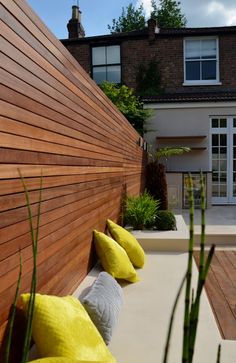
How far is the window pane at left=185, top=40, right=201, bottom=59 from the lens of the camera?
1316 centimetres

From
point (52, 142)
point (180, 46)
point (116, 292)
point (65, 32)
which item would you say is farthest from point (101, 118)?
point (65, 32)

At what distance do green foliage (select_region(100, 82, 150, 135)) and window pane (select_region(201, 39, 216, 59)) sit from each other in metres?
3.30

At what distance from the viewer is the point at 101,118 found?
13.8 ft

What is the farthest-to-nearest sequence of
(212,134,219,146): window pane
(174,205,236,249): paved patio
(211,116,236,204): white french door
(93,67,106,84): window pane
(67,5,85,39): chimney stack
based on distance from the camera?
(67,5,85,39): chimney stack < (93,67,106,84): window pane < (212,134,219,146): window pane < (211,116,236,204): white french door < (174,205,236,249): paved patio

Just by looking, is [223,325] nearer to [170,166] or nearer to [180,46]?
[170,166]

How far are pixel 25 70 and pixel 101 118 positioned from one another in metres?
2.26

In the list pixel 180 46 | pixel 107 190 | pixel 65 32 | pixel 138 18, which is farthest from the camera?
pixel 138 18

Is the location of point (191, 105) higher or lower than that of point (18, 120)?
higher

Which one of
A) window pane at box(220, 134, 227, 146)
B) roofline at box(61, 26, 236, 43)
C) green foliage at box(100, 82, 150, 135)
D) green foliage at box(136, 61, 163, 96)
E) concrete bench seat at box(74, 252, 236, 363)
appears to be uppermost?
roofline at box(61, 26, 236, 43)

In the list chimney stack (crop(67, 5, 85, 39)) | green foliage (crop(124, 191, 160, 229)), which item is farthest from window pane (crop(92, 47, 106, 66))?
green foliage (crop(124, 191, 160, 229))

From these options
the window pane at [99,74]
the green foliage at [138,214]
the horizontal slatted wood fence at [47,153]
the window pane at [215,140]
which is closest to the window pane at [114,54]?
the window pane at [99,74]

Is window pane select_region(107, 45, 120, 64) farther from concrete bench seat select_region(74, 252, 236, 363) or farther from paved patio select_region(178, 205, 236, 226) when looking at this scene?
concrete bench seat select_region(74, 252, 236, 363)

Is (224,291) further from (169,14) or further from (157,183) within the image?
(169,14)

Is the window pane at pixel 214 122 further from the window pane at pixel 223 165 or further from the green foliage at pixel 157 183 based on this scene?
the green foliage at pixel 157 183
